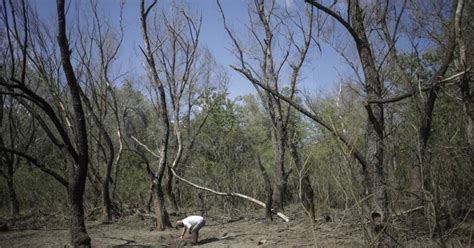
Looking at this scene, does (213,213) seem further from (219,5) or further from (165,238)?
(219,5)

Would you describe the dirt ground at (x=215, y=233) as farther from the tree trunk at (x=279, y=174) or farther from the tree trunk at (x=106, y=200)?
the tree trunk at (x=279, y=174)

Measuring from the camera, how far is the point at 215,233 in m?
8.48

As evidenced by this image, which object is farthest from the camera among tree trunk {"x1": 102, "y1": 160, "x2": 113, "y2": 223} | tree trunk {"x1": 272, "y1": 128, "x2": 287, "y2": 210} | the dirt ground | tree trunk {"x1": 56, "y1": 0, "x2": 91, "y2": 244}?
tree trunk {"x1": 272, "y1": 128, "x2": 287, "y2": 210}

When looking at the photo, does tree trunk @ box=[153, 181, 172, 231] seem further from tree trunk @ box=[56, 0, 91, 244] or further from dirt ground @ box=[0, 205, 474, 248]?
tree trunk @ box=[56, 0, 91, 244]

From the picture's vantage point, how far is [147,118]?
86.5 feet

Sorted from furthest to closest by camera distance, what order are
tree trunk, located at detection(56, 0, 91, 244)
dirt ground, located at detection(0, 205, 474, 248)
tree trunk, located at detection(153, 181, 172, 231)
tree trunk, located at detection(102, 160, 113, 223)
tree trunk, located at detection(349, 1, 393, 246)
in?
tree trunk, located at detection(102, 160, 113, 223) < tree trunk, located at detection(153, 181, 172, 231) < dirt ground, located at detection(0, 205, 474, 248) < tree trunk, located at detection(56, 0, 91, 244) < tree trunk, located at detection(349, 1, 393, 246)

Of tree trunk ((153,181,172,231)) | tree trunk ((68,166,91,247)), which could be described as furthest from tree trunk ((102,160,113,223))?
tree trunk ((68,166,91,247))

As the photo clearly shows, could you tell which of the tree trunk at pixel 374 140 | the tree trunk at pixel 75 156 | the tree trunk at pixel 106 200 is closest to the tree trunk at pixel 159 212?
the tree trunk at pixel 106 200

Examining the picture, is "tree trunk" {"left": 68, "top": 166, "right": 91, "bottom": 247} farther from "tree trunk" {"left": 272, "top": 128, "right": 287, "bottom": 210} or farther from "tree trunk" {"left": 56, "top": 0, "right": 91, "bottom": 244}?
"tree trunk" {"left": 272, "top": 128, "right": 287, "bottom": 210}

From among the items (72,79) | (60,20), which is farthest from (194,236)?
(60,20)

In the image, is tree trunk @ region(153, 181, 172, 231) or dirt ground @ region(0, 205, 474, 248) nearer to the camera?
dirt ground @ region(0, 205, 474, 248)

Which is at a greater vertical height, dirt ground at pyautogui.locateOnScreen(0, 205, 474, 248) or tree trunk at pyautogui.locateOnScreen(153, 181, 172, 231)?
tree trunk at pyautogui.locateOnScreen(153, 181, 172, 231)

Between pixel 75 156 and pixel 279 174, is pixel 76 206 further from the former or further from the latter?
pixel 279 174

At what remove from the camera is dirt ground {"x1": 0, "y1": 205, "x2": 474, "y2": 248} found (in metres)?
6.60
